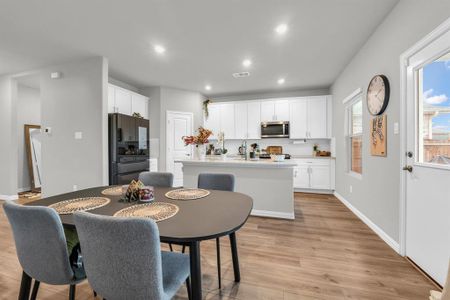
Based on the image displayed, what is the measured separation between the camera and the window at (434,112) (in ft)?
5.42

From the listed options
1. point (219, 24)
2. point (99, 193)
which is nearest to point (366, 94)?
point (219, 24)

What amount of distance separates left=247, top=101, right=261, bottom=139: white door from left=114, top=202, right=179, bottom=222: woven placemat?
14.7 feet

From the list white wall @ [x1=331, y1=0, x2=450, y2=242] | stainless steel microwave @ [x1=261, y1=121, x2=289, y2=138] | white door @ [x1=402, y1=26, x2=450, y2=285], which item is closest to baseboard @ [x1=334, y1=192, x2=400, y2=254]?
white wall @ [x1=331, y1=0, x2=450, y2=242]

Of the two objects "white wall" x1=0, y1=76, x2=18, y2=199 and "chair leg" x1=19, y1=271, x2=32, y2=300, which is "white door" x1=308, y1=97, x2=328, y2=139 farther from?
"white wall" x1=0, y1=76, x2=18, y2=199

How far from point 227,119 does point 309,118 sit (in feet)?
7.08

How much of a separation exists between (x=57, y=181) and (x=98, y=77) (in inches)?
80.2

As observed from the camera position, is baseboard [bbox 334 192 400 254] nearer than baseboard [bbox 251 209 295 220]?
Yes

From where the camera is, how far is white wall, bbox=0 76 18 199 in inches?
169

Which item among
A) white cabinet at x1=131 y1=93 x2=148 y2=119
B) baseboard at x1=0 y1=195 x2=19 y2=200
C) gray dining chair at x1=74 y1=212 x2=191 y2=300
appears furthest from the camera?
white cabinet at x1=131 y1=93 x2=148 y2=119

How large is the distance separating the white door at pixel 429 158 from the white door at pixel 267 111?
351 cm

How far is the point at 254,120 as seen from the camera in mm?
5648

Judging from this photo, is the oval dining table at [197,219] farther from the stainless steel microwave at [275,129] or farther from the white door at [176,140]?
the stainless steel microwave at [275,129]

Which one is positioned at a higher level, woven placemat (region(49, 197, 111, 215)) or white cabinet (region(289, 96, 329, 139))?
white cabinet (region(289, 96, 329, 139))

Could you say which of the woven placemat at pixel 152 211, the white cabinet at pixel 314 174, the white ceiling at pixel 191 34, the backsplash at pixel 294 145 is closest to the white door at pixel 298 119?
the backsplash at pixel 294 145
